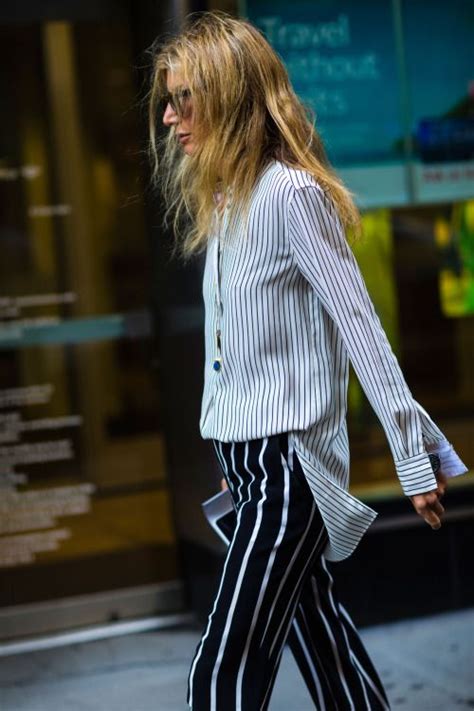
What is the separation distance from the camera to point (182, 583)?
521 centimetres

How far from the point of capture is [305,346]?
2807 mm

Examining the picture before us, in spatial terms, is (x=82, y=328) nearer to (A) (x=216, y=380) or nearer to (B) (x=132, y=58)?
(B) (x=132, y=58)

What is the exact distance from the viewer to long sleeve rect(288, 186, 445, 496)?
2.63m

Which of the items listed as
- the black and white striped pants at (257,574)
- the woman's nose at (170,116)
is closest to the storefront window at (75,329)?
the woman's nose at (170,116)

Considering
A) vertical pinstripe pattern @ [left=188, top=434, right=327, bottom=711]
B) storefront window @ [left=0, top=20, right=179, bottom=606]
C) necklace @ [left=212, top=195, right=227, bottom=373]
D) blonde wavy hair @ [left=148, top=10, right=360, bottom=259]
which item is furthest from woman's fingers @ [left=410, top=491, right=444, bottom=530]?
storefront window @ [left=0, top=20, right=179, bottom=606]

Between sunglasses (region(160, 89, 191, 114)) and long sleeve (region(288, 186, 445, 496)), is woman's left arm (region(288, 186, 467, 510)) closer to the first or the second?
long sleeve (region(288, 186, 445, 496))

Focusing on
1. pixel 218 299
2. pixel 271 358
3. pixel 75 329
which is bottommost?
pixel 75 329

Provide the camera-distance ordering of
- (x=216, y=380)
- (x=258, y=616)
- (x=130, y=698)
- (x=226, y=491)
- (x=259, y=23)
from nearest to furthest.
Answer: (x=258, y=616)
(x=216, y=380)
(x=226, y=491)
(x=130, y=698)
(x=259, y=23)

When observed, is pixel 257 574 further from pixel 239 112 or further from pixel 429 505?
pixel 239 112

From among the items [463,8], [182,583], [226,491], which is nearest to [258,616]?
[226,491]

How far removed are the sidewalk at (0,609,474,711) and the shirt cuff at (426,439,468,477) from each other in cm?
152

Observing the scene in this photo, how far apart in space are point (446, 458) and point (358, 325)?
398 millimetres

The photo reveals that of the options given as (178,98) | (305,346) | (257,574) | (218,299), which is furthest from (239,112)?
(257,574)

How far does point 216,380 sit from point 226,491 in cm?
35
